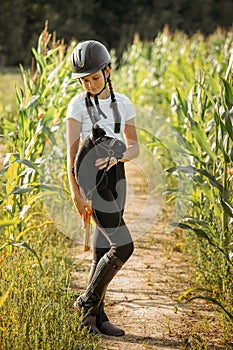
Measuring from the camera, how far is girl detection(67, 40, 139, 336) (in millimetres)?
3002

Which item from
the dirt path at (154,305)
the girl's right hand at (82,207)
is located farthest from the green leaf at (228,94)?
the dirt path at (154,305)

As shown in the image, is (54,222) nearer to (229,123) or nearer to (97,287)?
(97,287)

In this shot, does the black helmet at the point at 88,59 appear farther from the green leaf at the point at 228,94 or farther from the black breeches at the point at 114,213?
the green leaf at the point at 228,94

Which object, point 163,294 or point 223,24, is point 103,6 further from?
point 163,294

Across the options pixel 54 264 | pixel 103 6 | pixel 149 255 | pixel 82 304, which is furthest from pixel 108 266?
pixel 103 6

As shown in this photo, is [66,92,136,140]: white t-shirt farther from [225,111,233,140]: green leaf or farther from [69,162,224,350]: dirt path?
[69,162,224,350]: dirt path

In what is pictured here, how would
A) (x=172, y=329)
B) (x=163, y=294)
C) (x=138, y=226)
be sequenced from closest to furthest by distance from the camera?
(x=172, y=329), (x=163, y=294), (x=138, y=226)

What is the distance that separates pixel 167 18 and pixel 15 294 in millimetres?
27388

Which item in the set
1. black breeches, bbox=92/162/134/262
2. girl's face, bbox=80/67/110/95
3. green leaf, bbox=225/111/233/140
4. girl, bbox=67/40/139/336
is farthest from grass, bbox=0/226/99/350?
green leaf, bbox=225/111/233/140

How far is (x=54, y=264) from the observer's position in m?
3.90

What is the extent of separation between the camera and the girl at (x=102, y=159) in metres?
3.00

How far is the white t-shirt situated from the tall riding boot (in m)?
0.59

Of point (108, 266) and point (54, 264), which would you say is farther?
point (54, 264)

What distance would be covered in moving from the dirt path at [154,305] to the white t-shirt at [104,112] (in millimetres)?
946
